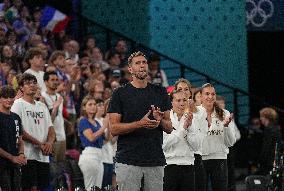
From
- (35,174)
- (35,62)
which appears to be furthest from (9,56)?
(35,174)

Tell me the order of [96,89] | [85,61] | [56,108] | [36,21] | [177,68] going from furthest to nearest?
[177,68] < [36,21] < [85,61] < [96,89] < [56,108]

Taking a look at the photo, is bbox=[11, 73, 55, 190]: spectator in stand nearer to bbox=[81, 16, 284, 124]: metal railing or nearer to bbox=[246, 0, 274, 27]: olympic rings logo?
bbox=[81, 16, 284, 124]: metal railing

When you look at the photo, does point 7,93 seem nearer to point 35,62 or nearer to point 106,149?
point 35,62

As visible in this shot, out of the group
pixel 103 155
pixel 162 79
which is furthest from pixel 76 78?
pixel 162 79

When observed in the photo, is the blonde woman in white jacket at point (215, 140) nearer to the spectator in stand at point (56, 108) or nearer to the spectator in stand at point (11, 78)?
the spectator in stand at point (56, 108)

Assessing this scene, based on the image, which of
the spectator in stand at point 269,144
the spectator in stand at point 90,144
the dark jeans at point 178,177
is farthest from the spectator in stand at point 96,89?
the dark jeans at point 178,177

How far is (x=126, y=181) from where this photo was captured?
995 cm

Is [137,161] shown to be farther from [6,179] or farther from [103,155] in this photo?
[103,155]

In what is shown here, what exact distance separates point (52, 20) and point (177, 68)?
3.56 meters

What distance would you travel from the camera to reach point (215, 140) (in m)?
13.0

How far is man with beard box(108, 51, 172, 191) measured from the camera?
32.6ft

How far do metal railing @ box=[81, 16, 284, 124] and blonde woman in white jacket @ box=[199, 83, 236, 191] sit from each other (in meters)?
7.27

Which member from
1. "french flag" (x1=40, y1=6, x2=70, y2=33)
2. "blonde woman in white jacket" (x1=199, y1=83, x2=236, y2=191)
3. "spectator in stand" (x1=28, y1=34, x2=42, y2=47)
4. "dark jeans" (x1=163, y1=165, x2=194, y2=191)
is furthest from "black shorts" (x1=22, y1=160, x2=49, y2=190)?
"french flag" (x1=40, y1=6, x2=70, y2=33)

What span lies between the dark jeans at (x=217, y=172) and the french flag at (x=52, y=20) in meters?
6.89
